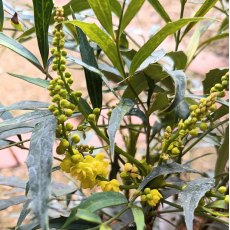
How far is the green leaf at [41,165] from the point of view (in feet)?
0.98

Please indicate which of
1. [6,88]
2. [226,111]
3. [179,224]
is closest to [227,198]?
[226,111]

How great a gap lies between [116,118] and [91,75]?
69 mm

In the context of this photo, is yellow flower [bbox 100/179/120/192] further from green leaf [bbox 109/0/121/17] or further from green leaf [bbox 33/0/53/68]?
green leaf [bbox 109/0/121/17]

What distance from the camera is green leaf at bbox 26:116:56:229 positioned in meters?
0.30

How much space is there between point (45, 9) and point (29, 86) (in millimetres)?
1300

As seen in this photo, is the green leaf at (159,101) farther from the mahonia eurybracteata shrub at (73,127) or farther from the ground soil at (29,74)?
the ground soil at (29,74)

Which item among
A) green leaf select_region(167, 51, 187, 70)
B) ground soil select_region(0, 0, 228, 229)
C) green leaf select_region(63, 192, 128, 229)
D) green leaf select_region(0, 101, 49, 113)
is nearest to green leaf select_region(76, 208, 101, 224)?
green leaf select_region(63, 192, 128, 229)

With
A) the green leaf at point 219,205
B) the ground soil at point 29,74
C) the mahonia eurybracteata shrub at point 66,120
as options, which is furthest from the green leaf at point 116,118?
the ground soil at point 29,74

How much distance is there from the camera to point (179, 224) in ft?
2.13

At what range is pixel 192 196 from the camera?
389 mm

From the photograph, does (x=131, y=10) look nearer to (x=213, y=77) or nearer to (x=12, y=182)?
(x=213, y=77)

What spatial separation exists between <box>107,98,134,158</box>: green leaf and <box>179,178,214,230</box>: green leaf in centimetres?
7

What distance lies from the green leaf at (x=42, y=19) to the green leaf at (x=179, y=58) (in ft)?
0.47

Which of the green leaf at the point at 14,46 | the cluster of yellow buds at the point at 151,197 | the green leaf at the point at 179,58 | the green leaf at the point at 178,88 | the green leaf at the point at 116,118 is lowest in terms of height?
the cluster of yellow buds at the point at 151,197
